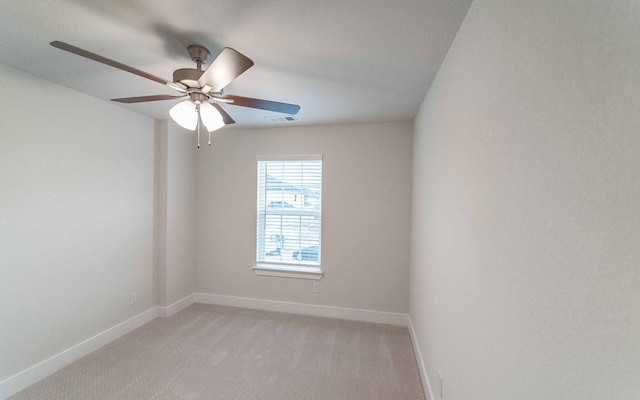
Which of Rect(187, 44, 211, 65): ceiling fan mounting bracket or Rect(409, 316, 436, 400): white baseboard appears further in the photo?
Rect(409, 316, 436, 400): white baseboard

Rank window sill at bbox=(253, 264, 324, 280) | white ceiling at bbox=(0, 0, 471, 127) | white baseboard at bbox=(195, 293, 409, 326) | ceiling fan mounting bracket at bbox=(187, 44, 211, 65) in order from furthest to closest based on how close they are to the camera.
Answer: window sill at bbox=(253, 264, 324, 280)
white baseboard at bbox=(195, 293, 409, 326)
ceiling fan mounting bracket at bbox=(187, 44, 211, 65)
white ceiling at bbox=(0, 0, 471, 127)

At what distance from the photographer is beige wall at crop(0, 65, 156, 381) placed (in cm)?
201

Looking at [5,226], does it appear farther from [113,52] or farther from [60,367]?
[113,52]

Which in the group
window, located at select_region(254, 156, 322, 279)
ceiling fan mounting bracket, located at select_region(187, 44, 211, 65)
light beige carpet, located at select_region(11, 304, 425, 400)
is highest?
ceiling fan mounting bracket, located at select_region(187, 44, 211, 65)

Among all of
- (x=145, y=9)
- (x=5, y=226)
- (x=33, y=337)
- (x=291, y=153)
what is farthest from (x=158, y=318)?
(x=145, y=9)

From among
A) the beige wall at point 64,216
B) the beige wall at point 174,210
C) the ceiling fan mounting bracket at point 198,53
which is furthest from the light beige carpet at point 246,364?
the ceiling fan mounting bracket at point 198,53

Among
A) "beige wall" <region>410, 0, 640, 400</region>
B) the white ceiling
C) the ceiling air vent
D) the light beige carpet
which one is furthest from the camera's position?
the ceiling air vent

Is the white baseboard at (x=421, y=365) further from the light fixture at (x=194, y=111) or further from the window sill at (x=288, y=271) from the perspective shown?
the light fixture at (x=194, y=111)

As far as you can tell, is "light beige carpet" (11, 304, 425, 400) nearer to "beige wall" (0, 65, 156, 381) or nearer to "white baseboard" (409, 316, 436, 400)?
"white baseboard" (409, 316, 436, 400)

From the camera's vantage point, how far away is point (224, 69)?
1355 mm

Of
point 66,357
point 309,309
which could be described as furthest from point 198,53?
point 309,309

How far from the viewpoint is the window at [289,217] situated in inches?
138

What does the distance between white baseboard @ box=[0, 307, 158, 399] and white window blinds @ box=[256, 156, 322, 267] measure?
5.11 ft

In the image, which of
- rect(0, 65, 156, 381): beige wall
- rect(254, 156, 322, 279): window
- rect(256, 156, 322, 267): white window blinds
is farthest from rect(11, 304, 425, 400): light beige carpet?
rect(256, 156, 322, 267): white window blinds
